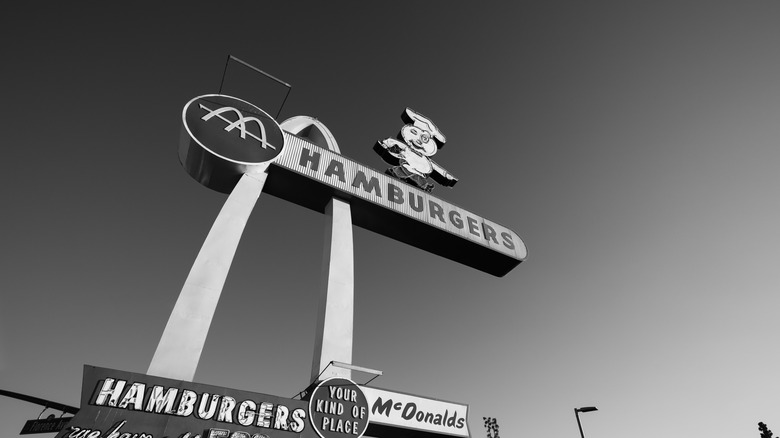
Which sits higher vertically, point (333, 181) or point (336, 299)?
point (333, 181)

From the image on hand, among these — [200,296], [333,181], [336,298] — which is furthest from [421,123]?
[200,296]

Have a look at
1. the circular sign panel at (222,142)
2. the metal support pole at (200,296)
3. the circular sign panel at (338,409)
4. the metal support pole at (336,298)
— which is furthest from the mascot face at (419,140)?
the circular sign panel at (338,409)

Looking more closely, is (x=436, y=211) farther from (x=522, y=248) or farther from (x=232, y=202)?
(x=232, y=202)

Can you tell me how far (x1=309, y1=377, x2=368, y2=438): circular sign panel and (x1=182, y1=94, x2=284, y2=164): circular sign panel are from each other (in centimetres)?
722

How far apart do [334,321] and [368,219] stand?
16.2 ft

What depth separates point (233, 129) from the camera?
13.8m

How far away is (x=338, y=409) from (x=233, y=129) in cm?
920

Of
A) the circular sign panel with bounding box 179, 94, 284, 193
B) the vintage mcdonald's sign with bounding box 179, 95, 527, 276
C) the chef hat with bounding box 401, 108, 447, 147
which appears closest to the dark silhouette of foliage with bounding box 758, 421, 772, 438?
the vintage mcdonald's sign with bounding box 179, 95, 527, 276

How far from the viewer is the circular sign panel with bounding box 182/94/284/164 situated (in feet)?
42.6

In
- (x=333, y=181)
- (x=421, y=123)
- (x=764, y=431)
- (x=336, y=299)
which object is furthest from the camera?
(x=764, y=431)

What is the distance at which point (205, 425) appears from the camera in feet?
28.0

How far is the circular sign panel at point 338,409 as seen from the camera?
394 inches

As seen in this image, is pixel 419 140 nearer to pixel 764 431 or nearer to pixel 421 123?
pixel 421 123

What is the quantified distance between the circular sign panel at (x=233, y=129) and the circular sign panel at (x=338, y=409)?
7215 millimetres
